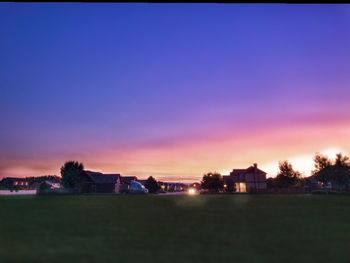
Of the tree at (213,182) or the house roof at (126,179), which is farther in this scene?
the house roof at (126,179)

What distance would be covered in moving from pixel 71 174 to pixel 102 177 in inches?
312

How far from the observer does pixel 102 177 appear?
72.2 meters

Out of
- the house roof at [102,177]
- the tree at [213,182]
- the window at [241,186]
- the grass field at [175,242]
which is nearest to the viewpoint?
the grass field at [175,242]

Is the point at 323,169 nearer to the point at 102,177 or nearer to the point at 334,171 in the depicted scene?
the point at 334,171

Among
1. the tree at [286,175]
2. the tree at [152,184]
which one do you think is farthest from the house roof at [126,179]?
the tree at [286,175]

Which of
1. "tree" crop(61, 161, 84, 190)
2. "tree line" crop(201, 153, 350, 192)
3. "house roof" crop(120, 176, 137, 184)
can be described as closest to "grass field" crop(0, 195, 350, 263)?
"tree line" crop(201, 153, 350, 192)

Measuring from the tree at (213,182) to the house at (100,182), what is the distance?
16328 mm

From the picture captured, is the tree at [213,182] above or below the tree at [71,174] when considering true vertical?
below

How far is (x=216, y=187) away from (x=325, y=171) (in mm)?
15885

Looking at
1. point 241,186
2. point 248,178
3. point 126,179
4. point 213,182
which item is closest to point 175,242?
point 213,182

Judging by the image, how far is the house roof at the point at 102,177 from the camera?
6973 cm

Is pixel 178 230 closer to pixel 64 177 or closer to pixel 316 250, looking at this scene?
pixel 316 250

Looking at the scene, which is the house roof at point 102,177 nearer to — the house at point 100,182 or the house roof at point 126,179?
the house at point 100,182

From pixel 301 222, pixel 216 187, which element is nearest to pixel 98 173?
pixel 216 187
